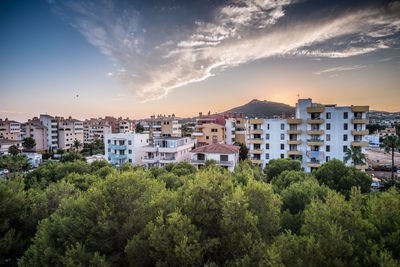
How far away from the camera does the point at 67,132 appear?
94.9 m

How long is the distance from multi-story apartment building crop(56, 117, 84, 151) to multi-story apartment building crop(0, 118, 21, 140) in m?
22.2

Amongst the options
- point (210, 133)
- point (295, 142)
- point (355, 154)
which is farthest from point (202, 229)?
point (210, 133)

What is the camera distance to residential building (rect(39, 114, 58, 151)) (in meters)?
91.4

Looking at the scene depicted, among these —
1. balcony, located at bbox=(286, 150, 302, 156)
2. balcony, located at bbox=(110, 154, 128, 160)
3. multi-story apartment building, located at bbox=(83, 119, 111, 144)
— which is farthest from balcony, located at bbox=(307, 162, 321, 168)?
multi-story apartment building, located at bbox=(83, 119, 111, 144)

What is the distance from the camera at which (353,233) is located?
362 inches

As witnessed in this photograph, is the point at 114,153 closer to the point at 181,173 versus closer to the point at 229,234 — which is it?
the point at 181,173

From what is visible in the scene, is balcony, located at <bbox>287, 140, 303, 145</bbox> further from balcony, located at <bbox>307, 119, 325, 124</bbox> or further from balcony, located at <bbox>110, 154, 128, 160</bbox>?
balcony, located at <bbox>110, 154, 128, 160</bbox>

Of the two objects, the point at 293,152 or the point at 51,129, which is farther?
the point at 51,129

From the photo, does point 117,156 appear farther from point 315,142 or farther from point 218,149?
point 315,142

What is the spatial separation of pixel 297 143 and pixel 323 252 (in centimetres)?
3839

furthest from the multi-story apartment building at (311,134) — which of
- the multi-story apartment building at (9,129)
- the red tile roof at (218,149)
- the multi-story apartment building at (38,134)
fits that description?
the multi-story apartment building at (9,129)

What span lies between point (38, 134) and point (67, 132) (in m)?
10.3

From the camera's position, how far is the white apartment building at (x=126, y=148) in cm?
5216

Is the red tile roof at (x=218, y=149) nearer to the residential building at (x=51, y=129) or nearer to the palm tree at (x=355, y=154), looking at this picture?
the palm tree at (x=355, y=154)
